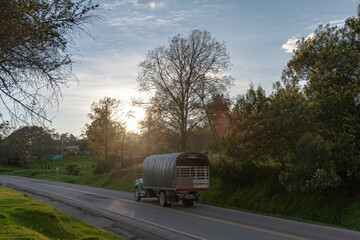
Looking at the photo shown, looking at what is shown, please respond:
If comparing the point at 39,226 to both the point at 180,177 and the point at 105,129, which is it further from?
the point at 105,129

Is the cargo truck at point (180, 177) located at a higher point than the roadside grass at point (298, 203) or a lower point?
higher

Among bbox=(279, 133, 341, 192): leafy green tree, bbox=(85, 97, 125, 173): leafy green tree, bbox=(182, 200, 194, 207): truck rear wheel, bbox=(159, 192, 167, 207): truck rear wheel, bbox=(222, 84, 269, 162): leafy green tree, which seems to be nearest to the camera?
bbox=(279, 133, 341, 192): leafy green tree

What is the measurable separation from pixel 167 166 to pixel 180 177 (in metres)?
1.22

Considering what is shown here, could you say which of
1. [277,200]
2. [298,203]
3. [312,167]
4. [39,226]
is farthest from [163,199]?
[39,226]

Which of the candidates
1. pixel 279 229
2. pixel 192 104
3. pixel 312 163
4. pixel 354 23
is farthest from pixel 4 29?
pixel 192 104

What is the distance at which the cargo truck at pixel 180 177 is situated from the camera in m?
20.0

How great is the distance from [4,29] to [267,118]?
14.6m

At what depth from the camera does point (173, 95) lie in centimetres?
3509

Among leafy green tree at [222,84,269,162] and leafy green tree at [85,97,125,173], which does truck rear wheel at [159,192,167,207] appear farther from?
leafy green tree at [85,97,125,173]

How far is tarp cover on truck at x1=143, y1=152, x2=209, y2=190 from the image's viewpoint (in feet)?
66.5

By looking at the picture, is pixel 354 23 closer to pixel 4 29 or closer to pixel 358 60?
pixel 358 60

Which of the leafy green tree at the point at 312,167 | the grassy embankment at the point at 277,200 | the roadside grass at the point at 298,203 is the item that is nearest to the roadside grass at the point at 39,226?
the leafy green tree at the point at 312,167

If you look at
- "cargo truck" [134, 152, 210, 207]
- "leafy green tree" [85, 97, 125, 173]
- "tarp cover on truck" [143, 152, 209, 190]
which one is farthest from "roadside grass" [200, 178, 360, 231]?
"leafy green tree" [85, 97, 125, 173]

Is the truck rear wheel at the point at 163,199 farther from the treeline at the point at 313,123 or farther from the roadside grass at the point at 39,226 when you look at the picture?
the roadside grass at the point at 39,226
